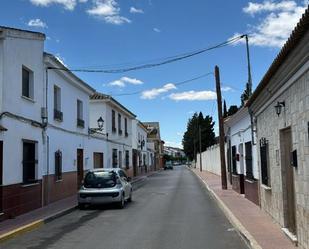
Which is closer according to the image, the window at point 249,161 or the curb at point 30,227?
the curb at point 30,227

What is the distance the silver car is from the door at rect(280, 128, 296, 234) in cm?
841

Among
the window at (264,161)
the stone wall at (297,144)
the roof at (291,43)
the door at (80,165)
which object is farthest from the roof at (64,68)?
the roof at (291,43)

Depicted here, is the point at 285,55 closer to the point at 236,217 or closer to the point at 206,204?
the point at 236,217

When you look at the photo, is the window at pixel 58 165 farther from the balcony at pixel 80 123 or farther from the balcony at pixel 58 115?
the balcony at pixel 80 123

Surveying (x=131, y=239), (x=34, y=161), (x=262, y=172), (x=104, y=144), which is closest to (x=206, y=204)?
(x=262, y=172)

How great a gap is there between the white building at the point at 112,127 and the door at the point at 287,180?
1932cm

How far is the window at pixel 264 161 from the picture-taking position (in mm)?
13261

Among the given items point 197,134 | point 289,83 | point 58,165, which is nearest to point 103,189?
point 58,165

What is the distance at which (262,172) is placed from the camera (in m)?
14.3

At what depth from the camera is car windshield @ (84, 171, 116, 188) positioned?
60.4 ft

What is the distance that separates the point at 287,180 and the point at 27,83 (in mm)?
10145

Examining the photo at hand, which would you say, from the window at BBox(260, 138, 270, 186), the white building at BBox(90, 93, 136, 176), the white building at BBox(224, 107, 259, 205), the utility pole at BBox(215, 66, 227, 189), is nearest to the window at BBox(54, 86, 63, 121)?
the white building at BBox(224, 107, 259, 205)

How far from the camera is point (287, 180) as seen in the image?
1057cm

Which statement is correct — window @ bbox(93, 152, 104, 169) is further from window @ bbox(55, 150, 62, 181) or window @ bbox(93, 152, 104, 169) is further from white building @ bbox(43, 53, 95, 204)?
window @ bbox(55, 150, 62, 181)
